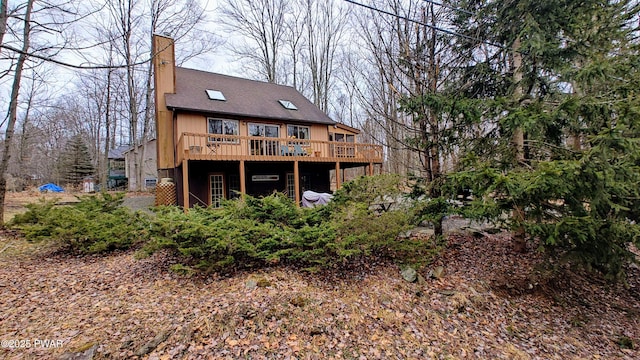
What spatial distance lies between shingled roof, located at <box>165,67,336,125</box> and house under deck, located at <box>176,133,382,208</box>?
1.44 meters

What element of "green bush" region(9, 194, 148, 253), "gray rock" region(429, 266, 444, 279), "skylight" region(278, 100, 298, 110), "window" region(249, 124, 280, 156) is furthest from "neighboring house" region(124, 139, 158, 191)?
"gray rock" region(429, 266, 444, 279)

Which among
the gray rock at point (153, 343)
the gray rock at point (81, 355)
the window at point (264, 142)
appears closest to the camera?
the gray rock at point (81, 355)

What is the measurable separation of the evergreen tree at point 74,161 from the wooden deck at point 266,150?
18.9 m

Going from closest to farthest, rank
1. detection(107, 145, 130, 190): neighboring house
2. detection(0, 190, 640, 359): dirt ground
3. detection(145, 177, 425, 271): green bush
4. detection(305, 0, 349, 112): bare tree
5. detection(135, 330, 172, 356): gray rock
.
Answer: detection(135, 330, 172, 356): gray rock < detection(0, 190, 640, 359): dirt ground < detection(145, 177, 425, 271): green bush < detection(305, 0, 349, 112): bare tree < detection(107, 145, 130, 190): neighboring house

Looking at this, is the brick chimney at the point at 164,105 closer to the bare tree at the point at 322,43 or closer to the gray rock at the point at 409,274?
the gray rock at the point at 409,274

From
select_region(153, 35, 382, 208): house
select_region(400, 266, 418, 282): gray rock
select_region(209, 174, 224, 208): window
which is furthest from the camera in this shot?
select_region(209, 174, 224, 208): window

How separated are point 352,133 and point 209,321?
1391 centimetres

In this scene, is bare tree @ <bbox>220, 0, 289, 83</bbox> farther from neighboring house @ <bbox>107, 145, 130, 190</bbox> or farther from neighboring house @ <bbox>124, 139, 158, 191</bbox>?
neighboring house @ <bbox>107, 145, 130, 190</bbox>

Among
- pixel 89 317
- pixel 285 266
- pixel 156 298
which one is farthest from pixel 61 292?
pixel 285 266

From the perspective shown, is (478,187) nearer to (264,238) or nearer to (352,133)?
(264,238)

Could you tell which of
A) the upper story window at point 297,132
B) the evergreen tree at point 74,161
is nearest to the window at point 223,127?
the upper story window at point 297,132

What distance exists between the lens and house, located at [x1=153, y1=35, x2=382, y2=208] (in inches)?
397

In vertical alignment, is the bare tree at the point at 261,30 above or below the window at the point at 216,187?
above

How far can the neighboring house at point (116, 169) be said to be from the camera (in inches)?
1048
